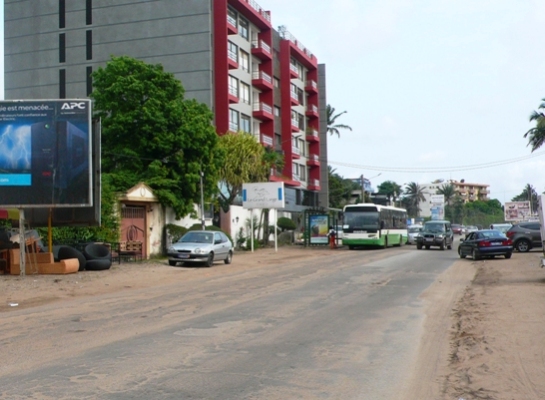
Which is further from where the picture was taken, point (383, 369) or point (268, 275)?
point (268, 275)

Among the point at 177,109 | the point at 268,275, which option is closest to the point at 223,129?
the point at 177,109

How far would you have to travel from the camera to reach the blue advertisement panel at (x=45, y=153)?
2325cm

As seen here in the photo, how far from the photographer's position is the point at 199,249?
29516 millimetres

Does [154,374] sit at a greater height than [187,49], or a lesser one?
lesser

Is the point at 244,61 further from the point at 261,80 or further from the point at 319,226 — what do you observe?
the point at 319,226

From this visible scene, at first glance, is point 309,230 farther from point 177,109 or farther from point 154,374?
point 154,374

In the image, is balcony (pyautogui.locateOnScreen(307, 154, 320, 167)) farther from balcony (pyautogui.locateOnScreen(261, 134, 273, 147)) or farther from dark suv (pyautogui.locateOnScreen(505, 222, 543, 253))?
dark suv (pyautogui.locateOnScreen(505, 222, 543, 253))

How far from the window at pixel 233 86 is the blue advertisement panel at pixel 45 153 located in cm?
3345

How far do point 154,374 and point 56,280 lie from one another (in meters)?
15.6

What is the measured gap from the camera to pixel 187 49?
5388cm

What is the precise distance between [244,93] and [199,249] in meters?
33.2

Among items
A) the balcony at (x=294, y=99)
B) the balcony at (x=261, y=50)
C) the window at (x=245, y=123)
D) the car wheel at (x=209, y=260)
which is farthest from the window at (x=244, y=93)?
the car wheel at (x=209, y=260)

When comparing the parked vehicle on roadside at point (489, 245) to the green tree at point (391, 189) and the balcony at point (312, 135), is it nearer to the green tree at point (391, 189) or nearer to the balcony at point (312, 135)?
the balcony at point (312, 135)

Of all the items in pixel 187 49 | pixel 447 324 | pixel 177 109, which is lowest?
pixel 447 324
